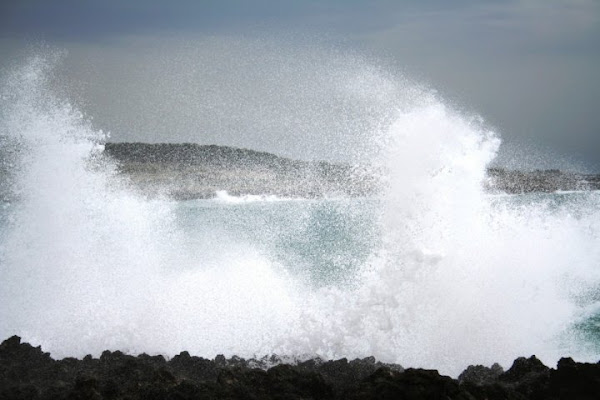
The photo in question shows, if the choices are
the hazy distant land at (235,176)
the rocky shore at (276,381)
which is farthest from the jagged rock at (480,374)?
the hazy distant land at (235,176)

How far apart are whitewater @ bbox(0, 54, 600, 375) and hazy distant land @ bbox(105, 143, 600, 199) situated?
74.2 meters

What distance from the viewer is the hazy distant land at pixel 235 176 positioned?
3935 inches

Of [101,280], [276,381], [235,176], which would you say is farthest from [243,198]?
[276,381]

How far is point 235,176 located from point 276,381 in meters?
112

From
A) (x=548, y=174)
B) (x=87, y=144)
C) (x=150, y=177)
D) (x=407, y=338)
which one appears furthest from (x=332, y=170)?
(x=407, y=338)

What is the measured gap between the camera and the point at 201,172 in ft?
382

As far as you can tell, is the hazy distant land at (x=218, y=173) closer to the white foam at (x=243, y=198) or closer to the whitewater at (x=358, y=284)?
the white foam at (x=243, y=198)

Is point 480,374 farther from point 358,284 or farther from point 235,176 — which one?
point 235,176

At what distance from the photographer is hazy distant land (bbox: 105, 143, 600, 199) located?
9994 cm

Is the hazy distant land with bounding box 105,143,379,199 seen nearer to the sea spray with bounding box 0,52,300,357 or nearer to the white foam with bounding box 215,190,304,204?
Answer: the white foam with bounding box 215,190,304,204

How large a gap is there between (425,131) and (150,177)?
9021 cm

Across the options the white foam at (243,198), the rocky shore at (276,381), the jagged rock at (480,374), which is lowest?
the rocky shore at (276,381)

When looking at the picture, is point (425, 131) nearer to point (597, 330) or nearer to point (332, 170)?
point (597, 330)

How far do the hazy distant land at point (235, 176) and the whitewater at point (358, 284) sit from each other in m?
74.2
